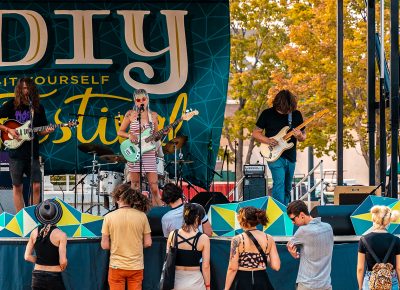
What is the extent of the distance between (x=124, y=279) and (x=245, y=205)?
1.85 m

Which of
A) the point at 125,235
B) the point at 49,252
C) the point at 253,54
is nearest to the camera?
the point at 49,252

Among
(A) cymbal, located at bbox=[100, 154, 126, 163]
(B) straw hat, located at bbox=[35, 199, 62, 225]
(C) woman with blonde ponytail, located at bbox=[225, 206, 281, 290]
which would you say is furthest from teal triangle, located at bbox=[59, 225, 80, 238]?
(A) cymbal, located at bbox=[100, 154, 126, 163]

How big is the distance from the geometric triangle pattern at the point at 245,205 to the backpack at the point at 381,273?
2062mm

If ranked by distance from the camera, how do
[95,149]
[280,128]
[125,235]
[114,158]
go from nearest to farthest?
[125,235]
[280,128]
[114,158]
[95,149]

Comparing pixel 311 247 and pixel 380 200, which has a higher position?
pixel 380 200

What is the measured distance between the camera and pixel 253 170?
14242 mm

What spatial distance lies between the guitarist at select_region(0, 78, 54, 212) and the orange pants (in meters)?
2.83

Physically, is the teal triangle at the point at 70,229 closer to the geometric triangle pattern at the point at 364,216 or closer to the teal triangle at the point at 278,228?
the teal triangle at the point at 278,228

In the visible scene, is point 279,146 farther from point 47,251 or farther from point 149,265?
point 47,251

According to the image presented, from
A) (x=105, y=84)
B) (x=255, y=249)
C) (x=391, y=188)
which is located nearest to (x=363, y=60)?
(x=105, y=84)

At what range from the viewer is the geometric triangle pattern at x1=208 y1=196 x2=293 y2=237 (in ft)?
36.9

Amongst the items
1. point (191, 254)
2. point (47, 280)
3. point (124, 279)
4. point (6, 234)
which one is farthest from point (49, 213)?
point (6, 234)

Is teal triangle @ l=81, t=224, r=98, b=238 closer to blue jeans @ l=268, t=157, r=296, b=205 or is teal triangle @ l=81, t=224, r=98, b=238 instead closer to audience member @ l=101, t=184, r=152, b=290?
audience member @ l=101, t=184, r=152, b=290

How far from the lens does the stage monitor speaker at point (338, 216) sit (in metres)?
11.2
